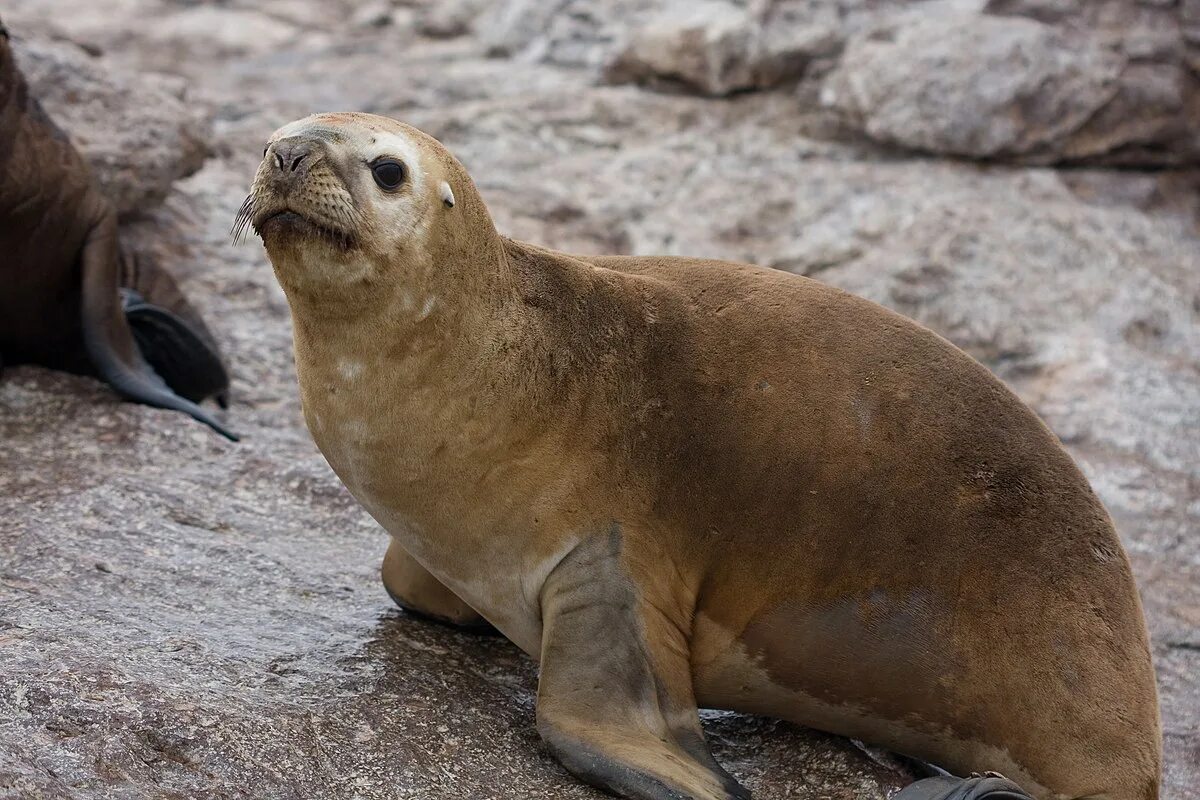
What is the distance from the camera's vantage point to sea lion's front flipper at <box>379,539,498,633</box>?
13.8 ft

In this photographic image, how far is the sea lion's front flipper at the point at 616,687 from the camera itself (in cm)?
341

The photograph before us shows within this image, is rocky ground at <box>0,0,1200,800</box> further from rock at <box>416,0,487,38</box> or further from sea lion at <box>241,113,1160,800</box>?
sea lion at <box>241,113,1160,800</box>

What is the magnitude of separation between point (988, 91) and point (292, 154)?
5624 mm

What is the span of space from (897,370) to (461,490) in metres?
1.15

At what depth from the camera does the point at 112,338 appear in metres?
6.00

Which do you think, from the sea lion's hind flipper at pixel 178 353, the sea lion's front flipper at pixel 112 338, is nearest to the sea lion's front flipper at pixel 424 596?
the sea lion's front flipper at pixel 112 338

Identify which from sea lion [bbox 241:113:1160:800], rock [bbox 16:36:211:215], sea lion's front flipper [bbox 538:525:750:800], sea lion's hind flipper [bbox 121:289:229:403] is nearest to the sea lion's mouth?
sea lion [bbox 241:113:1160:800]

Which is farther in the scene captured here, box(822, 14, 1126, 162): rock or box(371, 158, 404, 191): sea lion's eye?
box(822, 14, 1126, 162): rock

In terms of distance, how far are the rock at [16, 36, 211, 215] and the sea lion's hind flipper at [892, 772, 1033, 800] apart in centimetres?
508

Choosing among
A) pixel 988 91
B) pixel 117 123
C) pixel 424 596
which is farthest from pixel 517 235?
pixel 424 596

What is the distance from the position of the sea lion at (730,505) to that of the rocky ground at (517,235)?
0.29 m

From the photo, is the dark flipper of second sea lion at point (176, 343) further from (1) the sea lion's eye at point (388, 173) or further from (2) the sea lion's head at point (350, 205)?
(1) the sea lion's eye at point (388, 173)

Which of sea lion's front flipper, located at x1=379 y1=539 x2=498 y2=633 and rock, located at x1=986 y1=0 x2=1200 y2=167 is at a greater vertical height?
rock, located at x1=986 y1=0 x2=1200 y2=167

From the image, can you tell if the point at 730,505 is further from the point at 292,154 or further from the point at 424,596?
the point at 292,154
